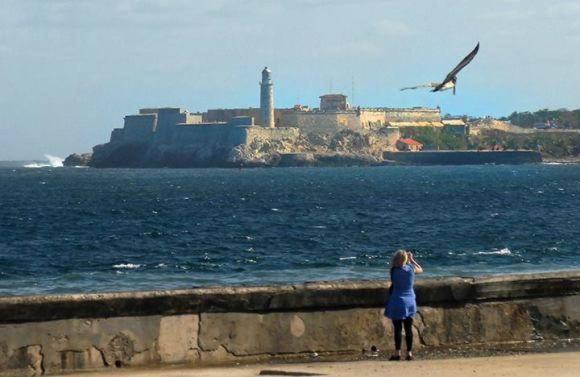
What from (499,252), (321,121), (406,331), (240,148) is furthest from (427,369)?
(321,121)

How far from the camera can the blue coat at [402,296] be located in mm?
9195

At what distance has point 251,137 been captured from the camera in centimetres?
16462

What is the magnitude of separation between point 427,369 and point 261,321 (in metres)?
1.40

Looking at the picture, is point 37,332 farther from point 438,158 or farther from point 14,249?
point 438,158

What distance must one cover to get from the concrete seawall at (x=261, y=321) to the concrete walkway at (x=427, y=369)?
0.26 metres

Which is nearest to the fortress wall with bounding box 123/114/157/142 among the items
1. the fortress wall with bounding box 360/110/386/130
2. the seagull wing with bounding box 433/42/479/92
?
the fortress wall with bounding box 360/110/386/130

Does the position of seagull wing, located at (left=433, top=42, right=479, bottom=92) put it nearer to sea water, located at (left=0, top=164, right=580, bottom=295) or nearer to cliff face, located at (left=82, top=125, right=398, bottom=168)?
sea water, located at (left=0, top=164, right=580, bottom=295)

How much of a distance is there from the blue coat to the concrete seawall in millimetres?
381

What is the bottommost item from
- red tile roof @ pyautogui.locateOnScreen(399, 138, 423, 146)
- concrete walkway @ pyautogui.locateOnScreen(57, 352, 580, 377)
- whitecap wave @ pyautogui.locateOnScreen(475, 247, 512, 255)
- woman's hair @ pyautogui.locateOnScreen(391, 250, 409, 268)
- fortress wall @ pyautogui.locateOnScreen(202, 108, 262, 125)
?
whitecap wave @ pyautogui.locateOnScreen(475, 247, 512, 255)

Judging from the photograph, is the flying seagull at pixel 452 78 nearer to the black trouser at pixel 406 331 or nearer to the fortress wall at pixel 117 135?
the black trouser at pixel 406 331

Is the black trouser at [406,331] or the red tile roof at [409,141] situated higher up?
the black trouser at [406,331]

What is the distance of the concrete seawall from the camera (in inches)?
353

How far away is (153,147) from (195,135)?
6.74 metres

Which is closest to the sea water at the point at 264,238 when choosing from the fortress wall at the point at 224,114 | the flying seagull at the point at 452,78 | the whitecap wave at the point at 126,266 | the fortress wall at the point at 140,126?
the whitecap wave at the point at 126,266
